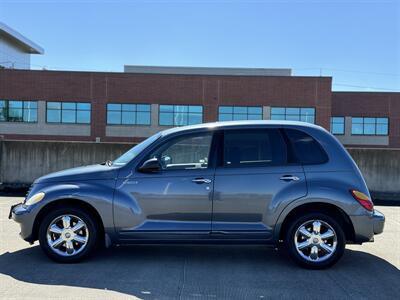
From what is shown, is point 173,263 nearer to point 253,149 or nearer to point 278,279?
point 278,279

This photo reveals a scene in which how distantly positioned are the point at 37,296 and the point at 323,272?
338cm

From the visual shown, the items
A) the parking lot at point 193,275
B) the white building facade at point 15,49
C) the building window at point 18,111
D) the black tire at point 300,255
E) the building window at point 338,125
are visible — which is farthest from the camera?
the white building facade at point 15,49

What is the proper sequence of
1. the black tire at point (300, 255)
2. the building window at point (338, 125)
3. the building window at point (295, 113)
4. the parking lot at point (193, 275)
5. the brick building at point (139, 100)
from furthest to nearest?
the building window at point (338, 125) → the building window at point (295, 113) → the brick building at point (139, 100) → the black tire at point (300, 255) → the parking lot at point (193, 275)

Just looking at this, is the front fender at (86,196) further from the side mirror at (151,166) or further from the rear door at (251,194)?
the rear door at (251,194)

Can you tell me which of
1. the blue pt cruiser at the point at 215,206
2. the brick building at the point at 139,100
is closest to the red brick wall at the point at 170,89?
the brick building at the point at 139,100

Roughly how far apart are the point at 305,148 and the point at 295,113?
45108 mm

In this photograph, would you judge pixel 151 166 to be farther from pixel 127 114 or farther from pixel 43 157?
pixel 127 114

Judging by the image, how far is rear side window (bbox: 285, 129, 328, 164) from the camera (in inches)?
245

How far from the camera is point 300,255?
609 cm

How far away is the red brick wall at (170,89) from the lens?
4997 cm

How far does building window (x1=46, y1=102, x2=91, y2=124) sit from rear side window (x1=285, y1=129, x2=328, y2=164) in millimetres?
45320

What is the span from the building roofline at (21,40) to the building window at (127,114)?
68.4ft

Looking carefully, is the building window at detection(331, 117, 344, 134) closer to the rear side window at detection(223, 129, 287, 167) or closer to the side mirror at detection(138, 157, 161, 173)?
the rear side window at detection(223, 129, 287, 167)

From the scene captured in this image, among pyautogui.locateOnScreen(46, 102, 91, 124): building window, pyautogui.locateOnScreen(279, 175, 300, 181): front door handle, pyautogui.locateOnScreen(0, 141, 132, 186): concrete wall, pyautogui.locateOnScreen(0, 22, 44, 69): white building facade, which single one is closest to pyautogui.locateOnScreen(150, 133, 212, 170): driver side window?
pyautogui.locateOnScreen(279, 175, 300, 181): front door handle
